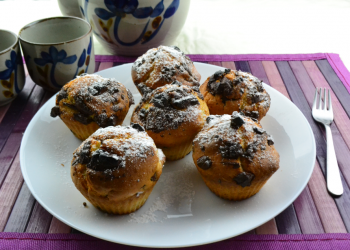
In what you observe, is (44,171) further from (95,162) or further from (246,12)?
(246,12)

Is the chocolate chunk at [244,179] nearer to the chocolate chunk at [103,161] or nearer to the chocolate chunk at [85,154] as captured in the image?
the chocolate chunk at [103,161]

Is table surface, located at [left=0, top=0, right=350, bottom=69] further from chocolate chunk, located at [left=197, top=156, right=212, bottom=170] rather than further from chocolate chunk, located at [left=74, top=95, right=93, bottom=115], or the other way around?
chocolate chunk, located at [left=197, top=156, right=212, bottom=170]

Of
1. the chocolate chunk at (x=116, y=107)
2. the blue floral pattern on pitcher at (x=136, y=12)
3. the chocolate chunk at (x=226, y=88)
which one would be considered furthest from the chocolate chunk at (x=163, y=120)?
the blue floral pattern on pitcher at (x=136, y=12)

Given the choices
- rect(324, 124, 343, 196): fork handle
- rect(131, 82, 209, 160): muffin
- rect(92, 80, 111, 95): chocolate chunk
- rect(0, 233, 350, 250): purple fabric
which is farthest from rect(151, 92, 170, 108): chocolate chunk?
rect(324, 124, 343, 196): fork handle

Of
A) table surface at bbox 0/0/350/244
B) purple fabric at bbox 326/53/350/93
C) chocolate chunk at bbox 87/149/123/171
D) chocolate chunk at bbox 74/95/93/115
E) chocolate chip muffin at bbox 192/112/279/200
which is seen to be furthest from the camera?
table surface at bbox 0/0/350/244

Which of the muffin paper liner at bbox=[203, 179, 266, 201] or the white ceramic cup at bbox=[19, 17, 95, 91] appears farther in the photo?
the white ceramic cup at bbox=[19, 17, 95, 91]

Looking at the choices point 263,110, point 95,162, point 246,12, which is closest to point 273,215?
point 263,110

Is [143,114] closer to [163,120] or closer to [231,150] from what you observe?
[163,120]
